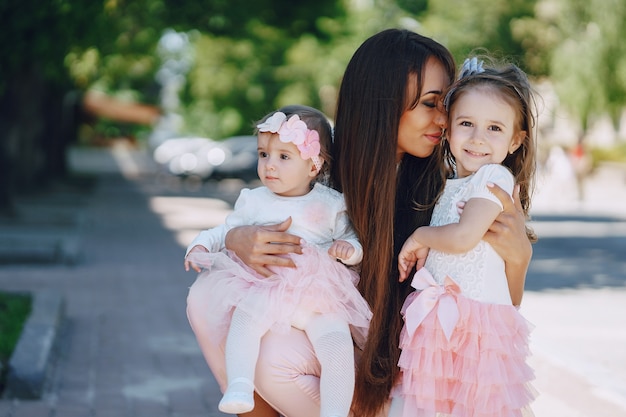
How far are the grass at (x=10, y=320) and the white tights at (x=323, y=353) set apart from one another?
295 cm

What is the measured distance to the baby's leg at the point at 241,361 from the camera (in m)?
3.31

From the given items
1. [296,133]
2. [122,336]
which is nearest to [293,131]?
[296,133]

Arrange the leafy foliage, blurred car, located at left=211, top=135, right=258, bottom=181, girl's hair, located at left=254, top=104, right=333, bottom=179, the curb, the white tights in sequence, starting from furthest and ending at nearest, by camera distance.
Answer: blurred car, located at left=211, top=135, right=258, bottom=181
the leafy foliage
the curb
girl's hair, located at left=254, top=104, right=333, bottom=179
the white tights

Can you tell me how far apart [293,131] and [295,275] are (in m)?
0.51

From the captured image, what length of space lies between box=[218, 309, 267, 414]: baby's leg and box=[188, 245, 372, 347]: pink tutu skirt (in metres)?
0.04

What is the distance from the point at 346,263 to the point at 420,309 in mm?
344

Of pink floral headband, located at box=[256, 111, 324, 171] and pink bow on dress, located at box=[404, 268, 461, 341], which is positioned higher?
pink floral headband, located at box=[256, 111, 324, 171]

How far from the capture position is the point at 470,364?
10.7ft

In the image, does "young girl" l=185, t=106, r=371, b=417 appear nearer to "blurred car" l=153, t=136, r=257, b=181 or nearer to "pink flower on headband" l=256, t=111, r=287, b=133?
"pink flower on headband" l=256, t=111, r=287, b=133

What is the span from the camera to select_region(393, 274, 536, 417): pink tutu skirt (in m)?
3.22

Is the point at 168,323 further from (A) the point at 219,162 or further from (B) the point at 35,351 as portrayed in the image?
(A) the point at 219,162

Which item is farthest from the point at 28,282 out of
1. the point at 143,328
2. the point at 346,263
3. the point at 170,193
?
the point at 170,193

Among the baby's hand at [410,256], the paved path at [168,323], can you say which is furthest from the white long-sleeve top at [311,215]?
the paved path at [168,323]

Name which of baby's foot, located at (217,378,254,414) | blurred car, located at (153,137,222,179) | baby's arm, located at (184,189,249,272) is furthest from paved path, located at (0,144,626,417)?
blurred car, located at (153,137,222,179)
